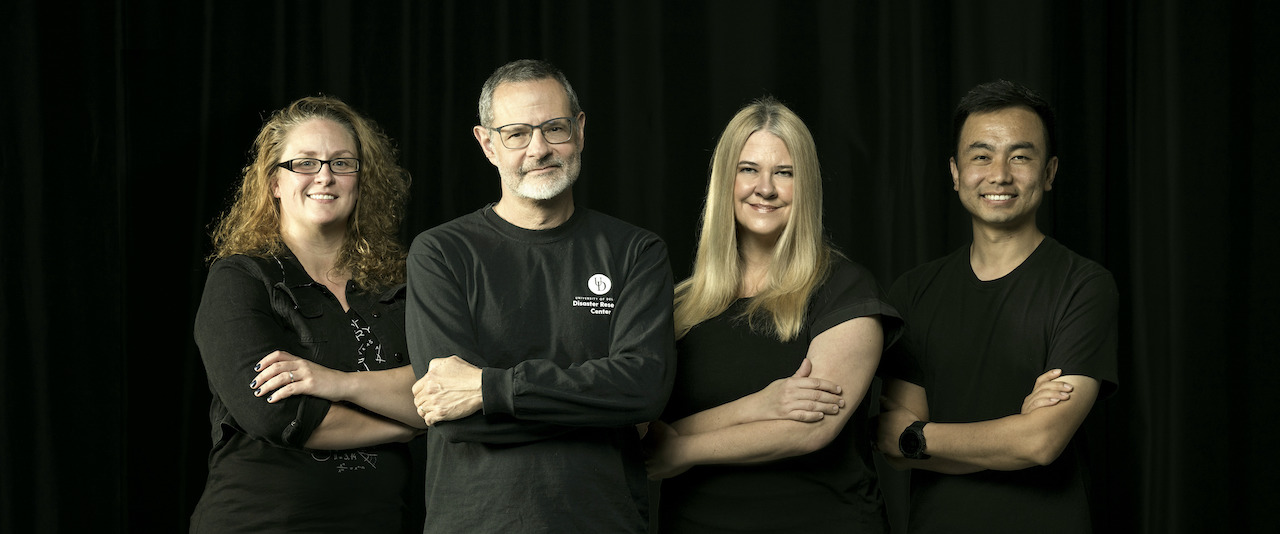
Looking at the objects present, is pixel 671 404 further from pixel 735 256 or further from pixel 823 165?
pixel 823 165

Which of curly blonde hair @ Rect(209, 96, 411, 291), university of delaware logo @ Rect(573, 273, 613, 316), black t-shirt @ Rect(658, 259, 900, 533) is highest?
curly blonde hair @ Rect(209, 96, 411, 291)

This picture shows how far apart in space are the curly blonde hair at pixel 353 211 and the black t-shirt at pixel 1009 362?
128 centimetres

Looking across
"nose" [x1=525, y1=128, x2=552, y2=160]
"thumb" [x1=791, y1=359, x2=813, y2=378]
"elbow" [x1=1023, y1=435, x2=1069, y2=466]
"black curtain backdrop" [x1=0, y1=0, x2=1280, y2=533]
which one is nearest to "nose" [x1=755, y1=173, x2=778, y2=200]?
"thumb" [x1=791, y1=359, x2=813, y2=378]

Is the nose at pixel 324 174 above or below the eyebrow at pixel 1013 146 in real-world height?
below

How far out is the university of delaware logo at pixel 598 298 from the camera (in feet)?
7.38

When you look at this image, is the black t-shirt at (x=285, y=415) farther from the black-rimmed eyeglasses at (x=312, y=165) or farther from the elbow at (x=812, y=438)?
the elbow at (x=812, y=438)

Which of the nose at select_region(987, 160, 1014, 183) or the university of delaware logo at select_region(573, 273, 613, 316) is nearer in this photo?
the university of delaware logo at select_region(573, 273, 613, 316)

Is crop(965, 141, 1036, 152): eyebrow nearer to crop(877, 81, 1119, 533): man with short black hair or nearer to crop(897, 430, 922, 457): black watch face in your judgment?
crop(877, 81, 1119, 533): man with short black hair

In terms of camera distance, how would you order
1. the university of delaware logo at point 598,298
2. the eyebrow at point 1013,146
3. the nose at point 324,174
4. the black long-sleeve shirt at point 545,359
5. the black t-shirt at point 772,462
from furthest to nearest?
1. the eyebrow at point 1013,146
2. the nose at point 324,174
3. the black t-shirt at point 772,462
4. the university of delaware logo at point 598,298
5. the black long-sleeve shirt at point 545,359

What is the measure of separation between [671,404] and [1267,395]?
226 cm

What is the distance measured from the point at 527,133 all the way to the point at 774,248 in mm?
684

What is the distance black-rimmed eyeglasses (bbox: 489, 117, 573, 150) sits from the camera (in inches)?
90.8

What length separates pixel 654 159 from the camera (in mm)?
3881

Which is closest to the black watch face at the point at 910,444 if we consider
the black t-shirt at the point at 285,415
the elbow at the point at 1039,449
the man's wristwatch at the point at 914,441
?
the man's wristwatch at the point at 914,441
